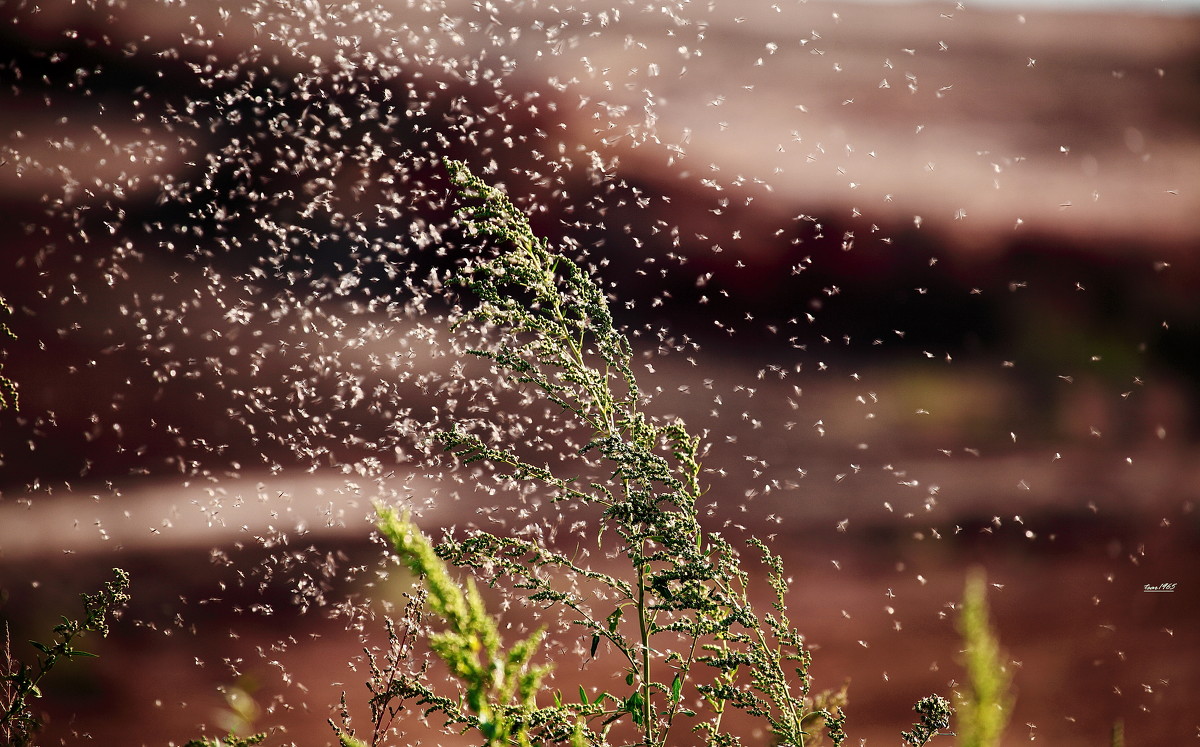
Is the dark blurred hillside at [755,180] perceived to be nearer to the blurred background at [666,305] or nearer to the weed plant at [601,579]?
the blurred background at [666,305]

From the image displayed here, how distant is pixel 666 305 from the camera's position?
1.61 feet

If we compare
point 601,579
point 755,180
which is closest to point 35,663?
point 601,579

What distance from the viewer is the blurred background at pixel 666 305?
45cm

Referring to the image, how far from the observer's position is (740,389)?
0.51 metres

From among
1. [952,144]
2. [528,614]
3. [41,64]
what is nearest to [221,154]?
[41,64]

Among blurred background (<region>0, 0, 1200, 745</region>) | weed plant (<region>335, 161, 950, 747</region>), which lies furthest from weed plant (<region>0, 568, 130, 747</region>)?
weed plant (<region>335, 161, 950, 747</region>)

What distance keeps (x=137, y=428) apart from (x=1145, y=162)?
72 cm

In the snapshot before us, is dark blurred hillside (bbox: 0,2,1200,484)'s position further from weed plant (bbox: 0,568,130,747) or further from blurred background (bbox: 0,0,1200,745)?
weed plant (bbox: 0,568,130,747)

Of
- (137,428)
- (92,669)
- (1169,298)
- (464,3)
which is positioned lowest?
(92,669)

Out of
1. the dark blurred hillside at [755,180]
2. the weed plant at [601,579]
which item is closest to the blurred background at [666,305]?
the dark blurred hillside at [755,180]

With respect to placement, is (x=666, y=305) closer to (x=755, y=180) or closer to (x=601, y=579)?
(x=755, y=180)

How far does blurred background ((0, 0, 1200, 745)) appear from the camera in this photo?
0.45m

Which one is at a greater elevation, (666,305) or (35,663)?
(666,305)

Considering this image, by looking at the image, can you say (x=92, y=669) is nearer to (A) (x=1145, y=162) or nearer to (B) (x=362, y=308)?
(B) (x=362, y=308)
